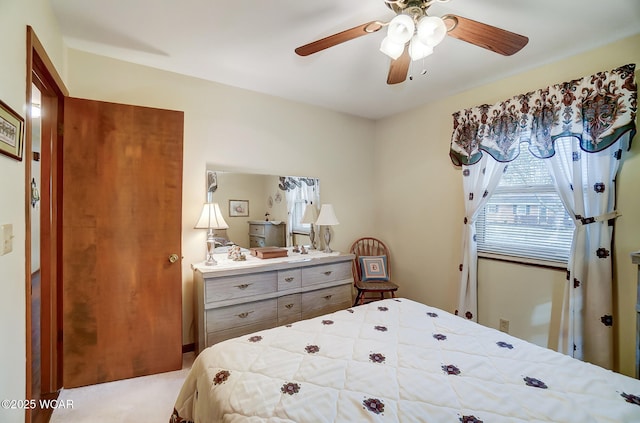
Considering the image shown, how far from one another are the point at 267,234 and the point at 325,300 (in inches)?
35.8

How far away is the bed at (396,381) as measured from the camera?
3.21ft

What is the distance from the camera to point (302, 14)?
1.72 meters

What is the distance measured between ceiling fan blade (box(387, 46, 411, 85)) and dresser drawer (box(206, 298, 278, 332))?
6.63ft

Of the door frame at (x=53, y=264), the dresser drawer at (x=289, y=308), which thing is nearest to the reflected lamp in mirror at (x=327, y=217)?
the dresser drawer at (x=289, y=308)

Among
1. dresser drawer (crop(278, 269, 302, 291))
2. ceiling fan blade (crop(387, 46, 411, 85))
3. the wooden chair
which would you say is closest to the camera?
ceiling fan blade (crop(387, 46, 411, 85))

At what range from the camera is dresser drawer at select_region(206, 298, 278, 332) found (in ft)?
7.40

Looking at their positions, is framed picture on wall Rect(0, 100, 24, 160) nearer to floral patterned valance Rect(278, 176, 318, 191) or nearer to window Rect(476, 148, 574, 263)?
floral patterned valance Rect(278, 176, 318, 191)

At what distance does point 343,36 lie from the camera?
1472mm

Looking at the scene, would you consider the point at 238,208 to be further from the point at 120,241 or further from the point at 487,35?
the point at 487,35

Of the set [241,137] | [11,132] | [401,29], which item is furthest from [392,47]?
[241,137]

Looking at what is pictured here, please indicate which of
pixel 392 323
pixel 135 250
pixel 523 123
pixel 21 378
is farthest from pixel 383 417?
pixel 523 123

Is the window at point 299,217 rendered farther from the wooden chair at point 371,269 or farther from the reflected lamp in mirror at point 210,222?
the reflected lamp in mirror at point 210,222

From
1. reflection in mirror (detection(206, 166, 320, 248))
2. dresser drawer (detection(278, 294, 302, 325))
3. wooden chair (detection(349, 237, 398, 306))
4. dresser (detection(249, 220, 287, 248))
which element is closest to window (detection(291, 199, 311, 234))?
reflection in mirror (detection(206, 166, 320, 248))

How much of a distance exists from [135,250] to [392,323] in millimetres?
1947
